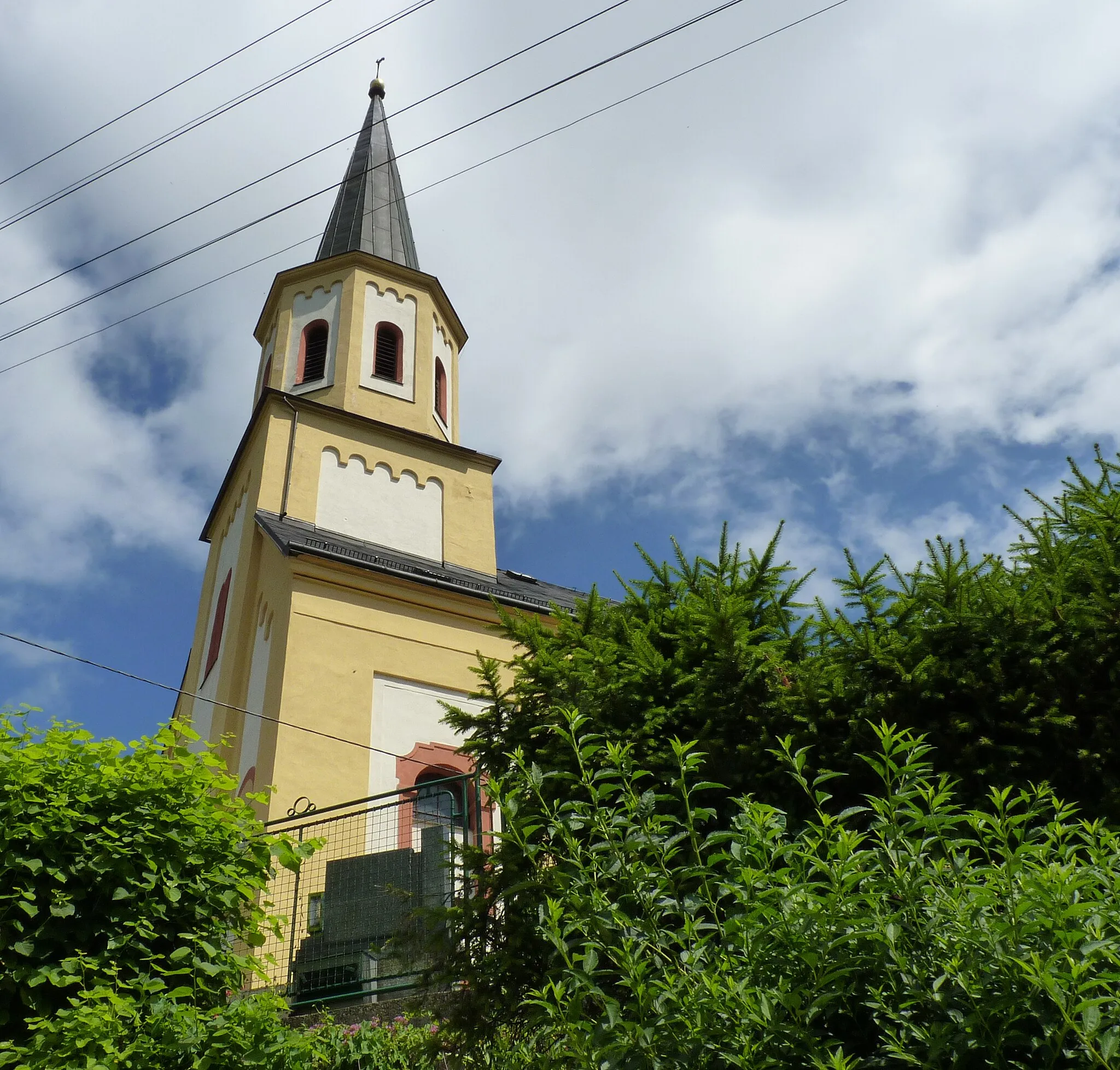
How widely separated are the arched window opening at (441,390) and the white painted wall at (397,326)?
885 mm

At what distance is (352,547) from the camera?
17.7 m

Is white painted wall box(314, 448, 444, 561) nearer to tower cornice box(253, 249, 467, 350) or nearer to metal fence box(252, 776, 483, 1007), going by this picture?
tower cornice box(253, 249, 467, 350)

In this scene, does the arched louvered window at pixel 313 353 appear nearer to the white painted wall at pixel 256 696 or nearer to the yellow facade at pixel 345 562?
the yellow facade at pixel 345 562

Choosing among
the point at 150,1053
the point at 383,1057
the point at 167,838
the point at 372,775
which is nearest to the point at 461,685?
the point at 372,775

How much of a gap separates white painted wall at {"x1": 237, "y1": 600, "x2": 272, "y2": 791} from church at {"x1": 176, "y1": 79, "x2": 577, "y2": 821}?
0.05 m

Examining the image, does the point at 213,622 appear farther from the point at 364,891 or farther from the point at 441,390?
the point at 364,891

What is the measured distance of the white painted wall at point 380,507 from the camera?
1906 centimetres

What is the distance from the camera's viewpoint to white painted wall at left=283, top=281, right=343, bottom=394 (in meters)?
21.6

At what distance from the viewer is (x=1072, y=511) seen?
6.47 metres

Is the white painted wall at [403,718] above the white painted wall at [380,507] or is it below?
below

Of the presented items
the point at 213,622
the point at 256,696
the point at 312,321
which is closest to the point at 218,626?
the point at 213,622

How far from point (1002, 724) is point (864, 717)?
665 millimetres

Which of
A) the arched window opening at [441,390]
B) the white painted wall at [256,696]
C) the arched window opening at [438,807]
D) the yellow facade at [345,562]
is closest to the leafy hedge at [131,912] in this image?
the arched window opening at [438,807]

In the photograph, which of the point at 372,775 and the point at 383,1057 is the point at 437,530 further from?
the point at 383,1057
